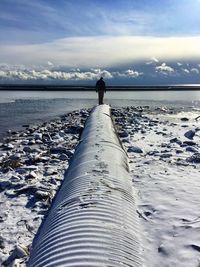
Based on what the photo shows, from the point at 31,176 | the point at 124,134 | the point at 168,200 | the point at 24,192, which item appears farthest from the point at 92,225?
the point at 124,134

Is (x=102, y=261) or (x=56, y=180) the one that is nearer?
(x=102, y=261)

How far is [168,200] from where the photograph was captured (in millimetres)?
7160

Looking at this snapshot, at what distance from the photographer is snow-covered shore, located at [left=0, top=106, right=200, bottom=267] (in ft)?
17.2

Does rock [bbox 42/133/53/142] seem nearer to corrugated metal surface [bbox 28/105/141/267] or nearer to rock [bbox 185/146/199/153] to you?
rock [bbox 185/146/199/153]

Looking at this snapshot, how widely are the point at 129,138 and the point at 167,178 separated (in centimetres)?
613

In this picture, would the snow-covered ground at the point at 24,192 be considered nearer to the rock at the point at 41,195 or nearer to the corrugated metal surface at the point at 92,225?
the rock at the point at 41,195

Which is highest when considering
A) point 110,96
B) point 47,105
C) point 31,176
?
point 31,176

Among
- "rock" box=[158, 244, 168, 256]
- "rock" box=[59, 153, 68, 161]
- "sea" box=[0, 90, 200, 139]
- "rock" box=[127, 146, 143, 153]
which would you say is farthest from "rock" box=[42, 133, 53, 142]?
"rock" box=[158, 244, 168, 256]

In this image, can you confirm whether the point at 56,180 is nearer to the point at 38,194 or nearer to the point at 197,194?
the point at 38,194

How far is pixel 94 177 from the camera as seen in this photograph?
6297 millimetres

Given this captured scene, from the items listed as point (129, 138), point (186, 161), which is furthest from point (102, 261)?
point (129, 138)

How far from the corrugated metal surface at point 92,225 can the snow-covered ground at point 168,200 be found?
463 millimetres

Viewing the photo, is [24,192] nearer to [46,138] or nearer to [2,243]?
[2,243]

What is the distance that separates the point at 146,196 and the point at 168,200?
480mm
